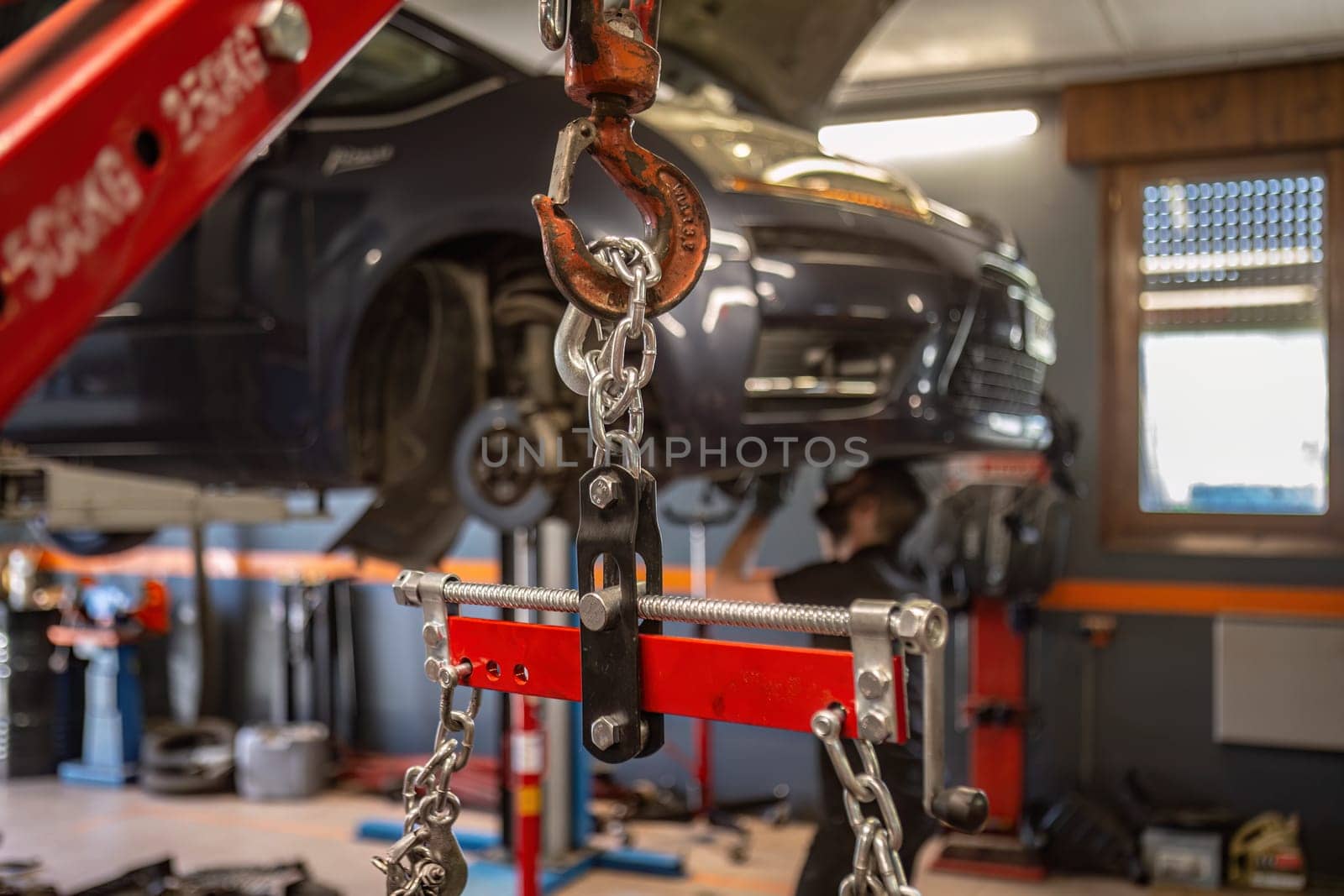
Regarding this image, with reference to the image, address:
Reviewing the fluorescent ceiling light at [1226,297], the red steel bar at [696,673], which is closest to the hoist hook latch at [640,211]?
the red steel bar at [696,673]

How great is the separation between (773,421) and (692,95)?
110 cm

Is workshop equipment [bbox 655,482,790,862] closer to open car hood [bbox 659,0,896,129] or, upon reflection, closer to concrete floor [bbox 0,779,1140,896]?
concrete floor [bbox 0,779,1140,896]

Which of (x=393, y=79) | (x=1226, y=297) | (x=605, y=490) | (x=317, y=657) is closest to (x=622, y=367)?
(x=605, y=490)

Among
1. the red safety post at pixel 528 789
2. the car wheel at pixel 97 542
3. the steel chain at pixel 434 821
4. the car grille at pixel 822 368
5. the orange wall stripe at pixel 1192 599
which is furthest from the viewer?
the orange wall stripe at pixel 1192 599

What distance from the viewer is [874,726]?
0.70 meters

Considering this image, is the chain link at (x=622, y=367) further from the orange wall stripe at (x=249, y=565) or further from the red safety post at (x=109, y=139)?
the orange wall stripe at (x=249, y=565)

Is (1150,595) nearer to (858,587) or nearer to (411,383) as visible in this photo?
(858,587)

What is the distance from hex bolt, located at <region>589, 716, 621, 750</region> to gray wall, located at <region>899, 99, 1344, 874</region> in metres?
4.56

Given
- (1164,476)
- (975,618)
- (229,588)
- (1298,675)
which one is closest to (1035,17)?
(1164,476)

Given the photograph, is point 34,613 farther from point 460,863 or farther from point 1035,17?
point 460,863

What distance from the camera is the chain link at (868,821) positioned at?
27.6 inches

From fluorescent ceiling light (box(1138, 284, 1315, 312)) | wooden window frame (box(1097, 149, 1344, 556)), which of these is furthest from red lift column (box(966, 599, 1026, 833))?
fluorescent ceiling light (box(1138, 284, 1315, 312))

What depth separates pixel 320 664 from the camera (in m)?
6.20

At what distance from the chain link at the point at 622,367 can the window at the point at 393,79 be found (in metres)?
1.99
